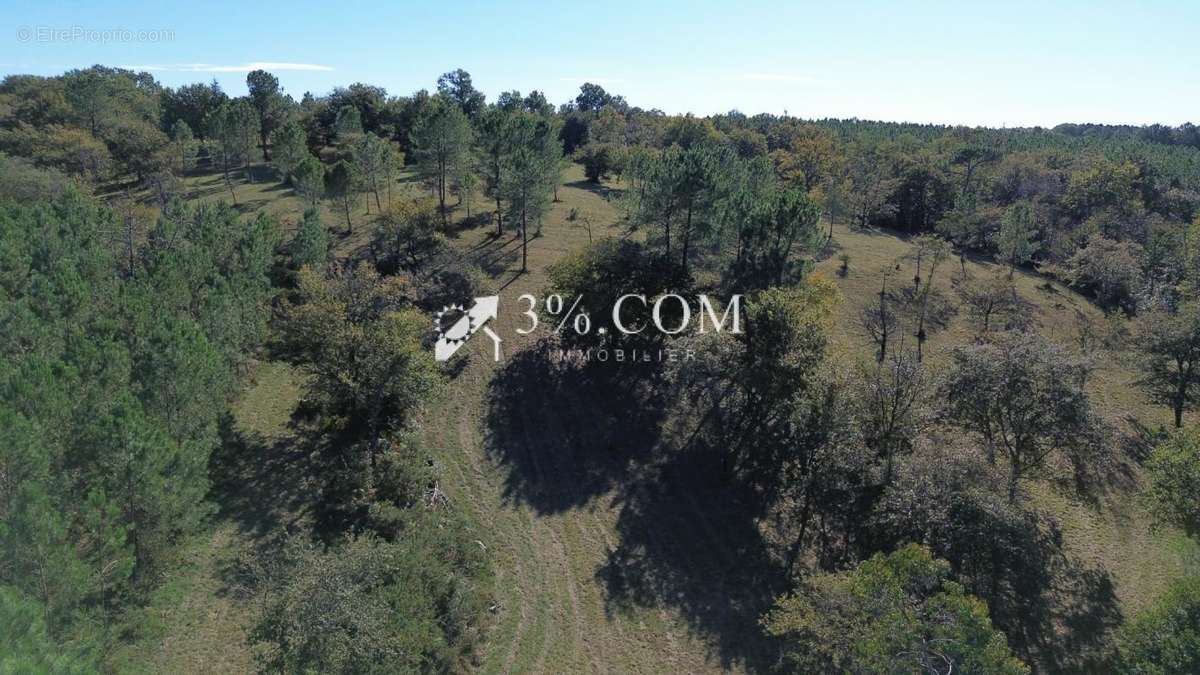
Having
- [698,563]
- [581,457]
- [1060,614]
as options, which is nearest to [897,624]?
[698,563]

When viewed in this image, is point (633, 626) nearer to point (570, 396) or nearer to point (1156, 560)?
point (570, 396)

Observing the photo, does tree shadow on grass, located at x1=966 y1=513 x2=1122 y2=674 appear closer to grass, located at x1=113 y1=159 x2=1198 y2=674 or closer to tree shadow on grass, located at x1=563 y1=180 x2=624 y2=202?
grass, located at x1=113 y1=159 x2=1198 y2=674

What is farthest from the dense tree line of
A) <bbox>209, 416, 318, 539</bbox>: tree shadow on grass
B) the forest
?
<bbox>209, 416, 318, 539</bbox>: tree shadow on grass

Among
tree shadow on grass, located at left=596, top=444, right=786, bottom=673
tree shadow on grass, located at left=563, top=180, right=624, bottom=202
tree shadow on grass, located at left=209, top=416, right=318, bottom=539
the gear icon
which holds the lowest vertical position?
tree shadow on grass, located at left=596, top=444, right=786, bottom=673

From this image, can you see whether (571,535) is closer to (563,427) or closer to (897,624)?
(563,427)

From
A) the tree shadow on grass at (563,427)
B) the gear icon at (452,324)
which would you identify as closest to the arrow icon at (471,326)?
the gear icon at (452,324)

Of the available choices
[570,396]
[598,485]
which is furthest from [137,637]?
[570,396]

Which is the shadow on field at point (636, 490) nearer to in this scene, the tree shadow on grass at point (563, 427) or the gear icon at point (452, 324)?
the tree shadow on grass at point (563, 427)
